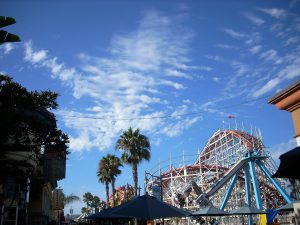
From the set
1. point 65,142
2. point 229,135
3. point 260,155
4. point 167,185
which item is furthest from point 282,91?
point 167,185

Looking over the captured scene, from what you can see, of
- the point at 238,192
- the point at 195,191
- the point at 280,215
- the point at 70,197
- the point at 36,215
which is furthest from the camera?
the point at 70,197

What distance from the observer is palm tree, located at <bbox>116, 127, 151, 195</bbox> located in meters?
40.2

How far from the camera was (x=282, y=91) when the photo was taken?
9.59 meters

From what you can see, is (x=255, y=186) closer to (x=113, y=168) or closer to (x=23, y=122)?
(x=113, y=168)

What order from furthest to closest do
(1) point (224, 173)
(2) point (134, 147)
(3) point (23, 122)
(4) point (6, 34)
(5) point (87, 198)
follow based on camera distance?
(5) point (87, 198) → (1) point (224, 173) → (2) point (134, 147) → (3) point (23, 122) → (4) point (6, 34)

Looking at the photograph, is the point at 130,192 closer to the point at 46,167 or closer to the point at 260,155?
the point at 260,155

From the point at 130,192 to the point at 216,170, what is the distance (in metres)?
19.5

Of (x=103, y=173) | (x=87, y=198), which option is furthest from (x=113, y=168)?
(x=87, y=198)

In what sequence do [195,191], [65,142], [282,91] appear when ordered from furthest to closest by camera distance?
[195,191]
[65,142]
[282,91]

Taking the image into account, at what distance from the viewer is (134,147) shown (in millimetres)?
40750

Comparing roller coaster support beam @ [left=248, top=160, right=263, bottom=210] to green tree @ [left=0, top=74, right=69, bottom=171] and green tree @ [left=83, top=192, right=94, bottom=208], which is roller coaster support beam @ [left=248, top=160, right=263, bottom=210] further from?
green tree @ [left=83, top=192, right=94, bottom=208]

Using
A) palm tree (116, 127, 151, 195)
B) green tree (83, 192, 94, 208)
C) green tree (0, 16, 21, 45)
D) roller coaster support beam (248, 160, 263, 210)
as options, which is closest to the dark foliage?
green tree (0, 16, 21, 45)

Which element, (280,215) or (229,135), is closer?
(280,215)

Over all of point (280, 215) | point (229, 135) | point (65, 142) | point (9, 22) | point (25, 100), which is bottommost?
point (280, 215)
